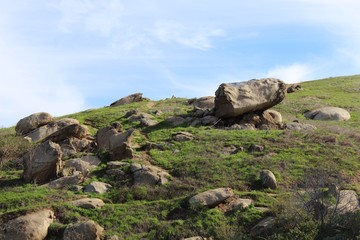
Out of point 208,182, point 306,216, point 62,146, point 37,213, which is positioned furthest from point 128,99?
point 306,216

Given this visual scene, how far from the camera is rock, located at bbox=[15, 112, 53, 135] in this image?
32562mm

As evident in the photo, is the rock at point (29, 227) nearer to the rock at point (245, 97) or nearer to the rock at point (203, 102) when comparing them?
the rock at point (245, 97)

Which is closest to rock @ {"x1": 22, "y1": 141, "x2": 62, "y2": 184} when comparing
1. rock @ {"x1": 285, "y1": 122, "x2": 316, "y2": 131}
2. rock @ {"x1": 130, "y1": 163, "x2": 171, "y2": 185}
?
rock @ {"x1": 130, "y1": 163, "x2": 171, "y2": 185}

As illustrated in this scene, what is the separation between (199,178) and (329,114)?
18.1m

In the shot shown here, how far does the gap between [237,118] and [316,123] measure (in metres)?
5.43

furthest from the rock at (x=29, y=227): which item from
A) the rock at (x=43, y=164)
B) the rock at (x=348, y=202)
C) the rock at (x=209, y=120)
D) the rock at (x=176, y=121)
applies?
the rock at (x=209, y=120)

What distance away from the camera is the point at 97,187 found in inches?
894

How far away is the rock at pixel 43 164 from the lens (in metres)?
24.0

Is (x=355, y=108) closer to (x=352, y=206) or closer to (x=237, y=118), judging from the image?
(x=237, y=118)

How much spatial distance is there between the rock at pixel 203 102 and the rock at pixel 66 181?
662 inches

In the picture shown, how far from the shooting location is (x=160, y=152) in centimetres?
2695

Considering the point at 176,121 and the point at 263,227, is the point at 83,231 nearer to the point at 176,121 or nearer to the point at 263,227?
the point at 263,227

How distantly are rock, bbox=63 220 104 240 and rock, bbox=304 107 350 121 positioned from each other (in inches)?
929

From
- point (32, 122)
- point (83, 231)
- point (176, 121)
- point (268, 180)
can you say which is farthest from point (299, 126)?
point (83, 231)
